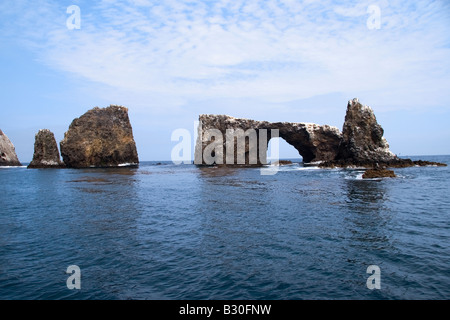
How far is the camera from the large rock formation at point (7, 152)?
3304 inches

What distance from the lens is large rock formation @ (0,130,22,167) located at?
8391 cm

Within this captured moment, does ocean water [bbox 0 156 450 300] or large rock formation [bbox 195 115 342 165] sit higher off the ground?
large rock formation [bbox 195 115 342 165]

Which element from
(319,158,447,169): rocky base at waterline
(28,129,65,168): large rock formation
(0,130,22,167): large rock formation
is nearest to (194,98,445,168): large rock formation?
(319,158,447,169): rocky base at waterline

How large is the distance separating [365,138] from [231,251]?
155 feet

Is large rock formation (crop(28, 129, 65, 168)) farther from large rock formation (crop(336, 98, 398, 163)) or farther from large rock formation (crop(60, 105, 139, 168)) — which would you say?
large rock formation (crop(336, 98, 398, 163))

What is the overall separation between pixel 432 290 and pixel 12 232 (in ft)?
49.4

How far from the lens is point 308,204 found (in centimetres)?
1733

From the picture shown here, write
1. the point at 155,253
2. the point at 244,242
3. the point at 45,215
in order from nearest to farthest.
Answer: the point at 155,253 < the point at 244,242 < the point at 45,215

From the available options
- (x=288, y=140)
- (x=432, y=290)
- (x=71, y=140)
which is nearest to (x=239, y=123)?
(x=288, y=140)

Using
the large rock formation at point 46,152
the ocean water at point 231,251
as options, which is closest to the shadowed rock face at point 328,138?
the ocean water at point 231,251

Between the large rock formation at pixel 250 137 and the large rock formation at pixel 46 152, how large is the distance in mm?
39117

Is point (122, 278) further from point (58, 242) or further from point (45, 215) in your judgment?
point (45, 215)

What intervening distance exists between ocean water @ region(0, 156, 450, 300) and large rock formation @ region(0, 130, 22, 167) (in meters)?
85.1

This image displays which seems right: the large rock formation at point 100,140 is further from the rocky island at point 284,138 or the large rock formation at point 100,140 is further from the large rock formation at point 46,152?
A: the rocky island at point 284,138
